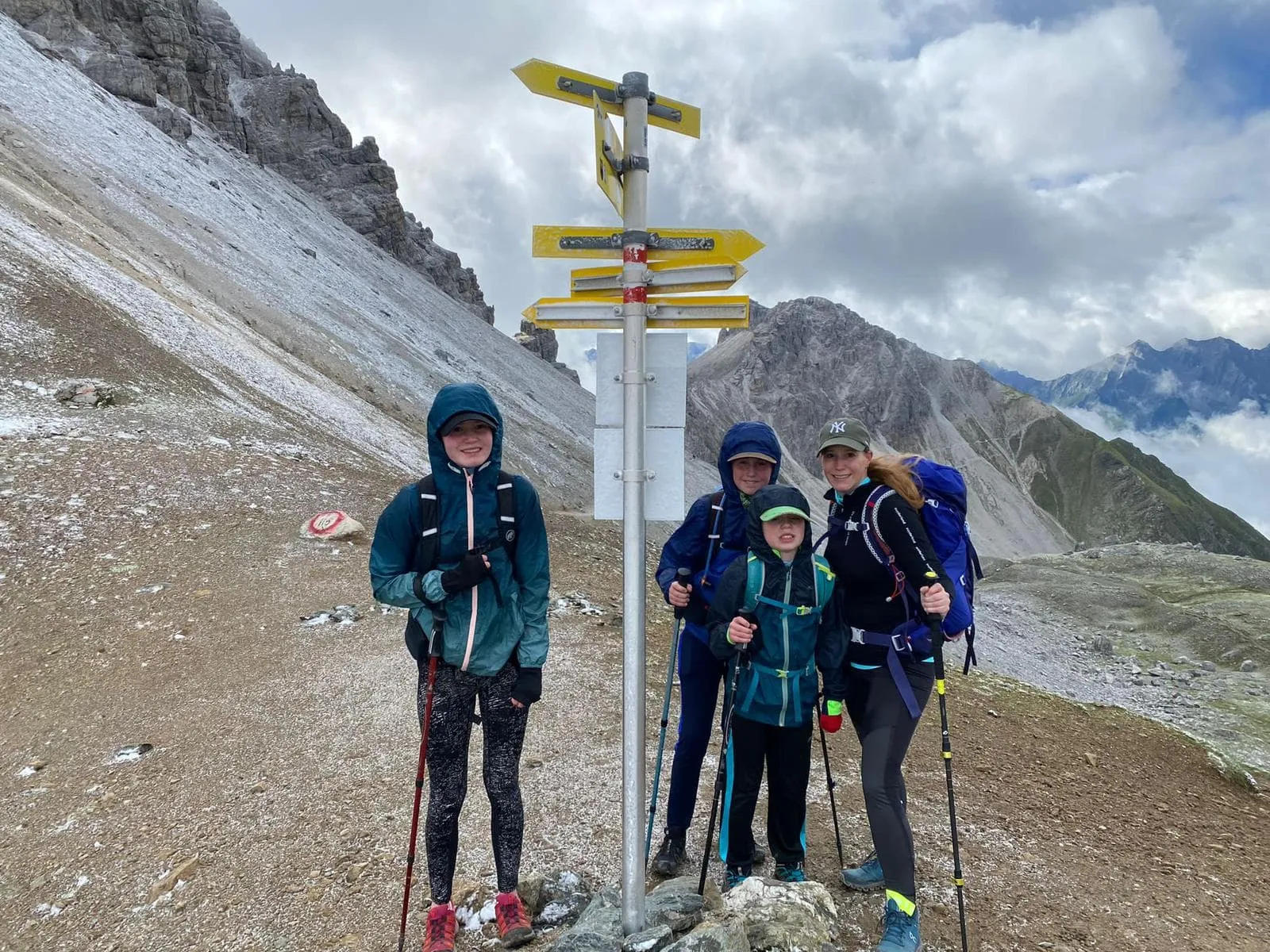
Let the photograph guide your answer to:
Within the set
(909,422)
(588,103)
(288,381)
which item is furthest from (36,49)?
(909,422)

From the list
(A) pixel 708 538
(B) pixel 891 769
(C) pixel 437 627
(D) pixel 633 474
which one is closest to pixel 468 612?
(C) pixel 437 627

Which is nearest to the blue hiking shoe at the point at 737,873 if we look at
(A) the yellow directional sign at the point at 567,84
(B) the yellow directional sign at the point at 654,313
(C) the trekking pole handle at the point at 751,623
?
(C) the trekking pole handle at the point at 751,623

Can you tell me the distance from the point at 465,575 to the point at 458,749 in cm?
115

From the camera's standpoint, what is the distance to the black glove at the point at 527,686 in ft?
14.5

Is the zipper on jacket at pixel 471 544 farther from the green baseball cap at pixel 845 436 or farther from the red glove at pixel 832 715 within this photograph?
the red glove at pixel 832 715

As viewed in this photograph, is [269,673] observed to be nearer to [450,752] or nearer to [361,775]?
[361,775]

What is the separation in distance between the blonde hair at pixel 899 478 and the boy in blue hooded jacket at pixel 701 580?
71 cm

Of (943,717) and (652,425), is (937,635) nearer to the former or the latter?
(943,717)

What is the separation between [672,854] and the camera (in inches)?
217

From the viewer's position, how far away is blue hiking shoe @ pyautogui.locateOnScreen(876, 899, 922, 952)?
4.49m

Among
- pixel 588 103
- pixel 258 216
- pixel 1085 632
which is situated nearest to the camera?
pixel 588 103

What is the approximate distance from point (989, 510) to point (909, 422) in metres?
30.2

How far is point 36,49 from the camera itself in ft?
155

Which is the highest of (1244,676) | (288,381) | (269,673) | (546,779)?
(288,381)
